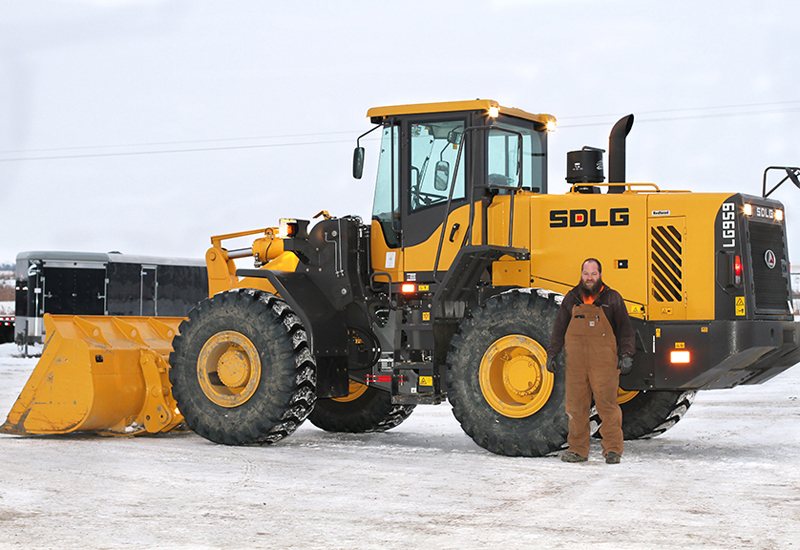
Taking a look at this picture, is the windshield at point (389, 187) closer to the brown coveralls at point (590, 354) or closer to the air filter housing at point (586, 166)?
the air filter housing at point (586, 166)

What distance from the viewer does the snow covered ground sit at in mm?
5828

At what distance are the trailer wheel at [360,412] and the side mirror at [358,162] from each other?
259cm

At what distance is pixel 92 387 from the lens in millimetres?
10438

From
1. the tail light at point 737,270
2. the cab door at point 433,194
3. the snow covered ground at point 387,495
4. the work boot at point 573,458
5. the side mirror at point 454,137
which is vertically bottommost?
the snow covered ground at point 387,495

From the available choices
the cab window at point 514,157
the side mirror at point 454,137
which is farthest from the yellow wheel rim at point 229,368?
the cab window at point 514,157

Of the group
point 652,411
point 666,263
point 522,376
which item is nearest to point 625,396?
point 652,411

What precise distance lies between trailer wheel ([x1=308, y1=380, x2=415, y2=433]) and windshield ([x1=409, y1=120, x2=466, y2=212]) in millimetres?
2439

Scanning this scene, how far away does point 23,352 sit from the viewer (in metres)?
26.0

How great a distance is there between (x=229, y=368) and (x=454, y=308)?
2298mm

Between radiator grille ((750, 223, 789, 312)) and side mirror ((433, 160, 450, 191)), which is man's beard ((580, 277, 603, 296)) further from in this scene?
side mirror ((433, 160, 450, 191))

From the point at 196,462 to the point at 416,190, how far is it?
11.2ft

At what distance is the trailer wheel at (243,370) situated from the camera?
1009 centimetres

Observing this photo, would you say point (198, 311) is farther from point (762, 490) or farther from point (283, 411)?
point (762, 490)

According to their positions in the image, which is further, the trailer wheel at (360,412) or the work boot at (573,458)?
the trailer wheel at (360,412)
